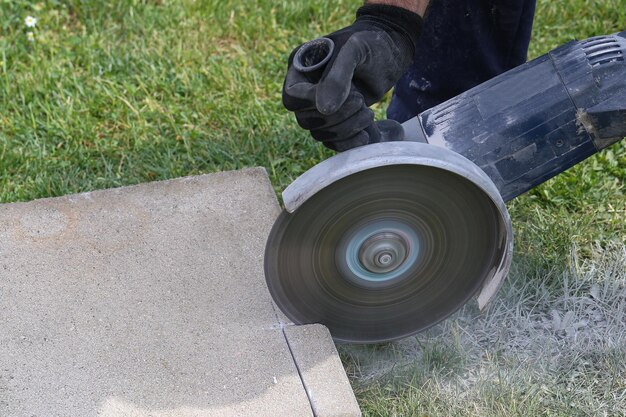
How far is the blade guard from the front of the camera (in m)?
2.32

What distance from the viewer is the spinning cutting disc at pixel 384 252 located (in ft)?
8.09

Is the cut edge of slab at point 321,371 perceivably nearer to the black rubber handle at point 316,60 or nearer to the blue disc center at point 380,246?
the blue disc center at point 380,246

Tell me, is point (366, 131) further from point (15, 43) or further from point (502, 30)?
point (15, 43)

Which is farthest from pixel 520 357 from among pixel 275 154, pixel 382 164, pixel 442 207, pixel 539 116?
pixel 275 154

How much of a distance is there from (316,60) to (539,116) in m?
0.69

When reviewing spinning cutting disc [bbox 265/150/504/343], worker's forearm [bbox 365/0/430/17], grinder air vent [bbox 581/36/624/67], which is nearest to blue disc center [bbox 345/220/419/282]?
spinning cutting disc [bbox 265/150/504/343]

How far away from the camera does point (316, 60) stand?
2436 mm

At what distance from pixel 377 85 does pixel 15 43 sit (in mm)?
2407

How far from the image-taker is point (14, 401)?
2486 mm

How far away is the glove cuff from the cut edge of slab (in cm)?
89

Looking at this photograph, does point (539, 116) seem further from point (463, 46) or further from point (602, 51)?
point (463, 46)

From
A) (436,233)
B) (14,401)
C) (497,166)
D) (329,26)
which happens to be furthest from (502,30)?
(14,401)

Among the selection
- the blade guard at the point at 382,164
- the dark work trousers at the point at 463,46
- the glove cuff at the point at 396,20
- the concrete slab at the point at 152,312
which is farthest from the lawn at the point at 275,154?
the glove cuff at the point at 396,20

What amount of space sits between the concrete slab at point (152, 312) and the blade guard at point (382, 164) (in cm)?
53
